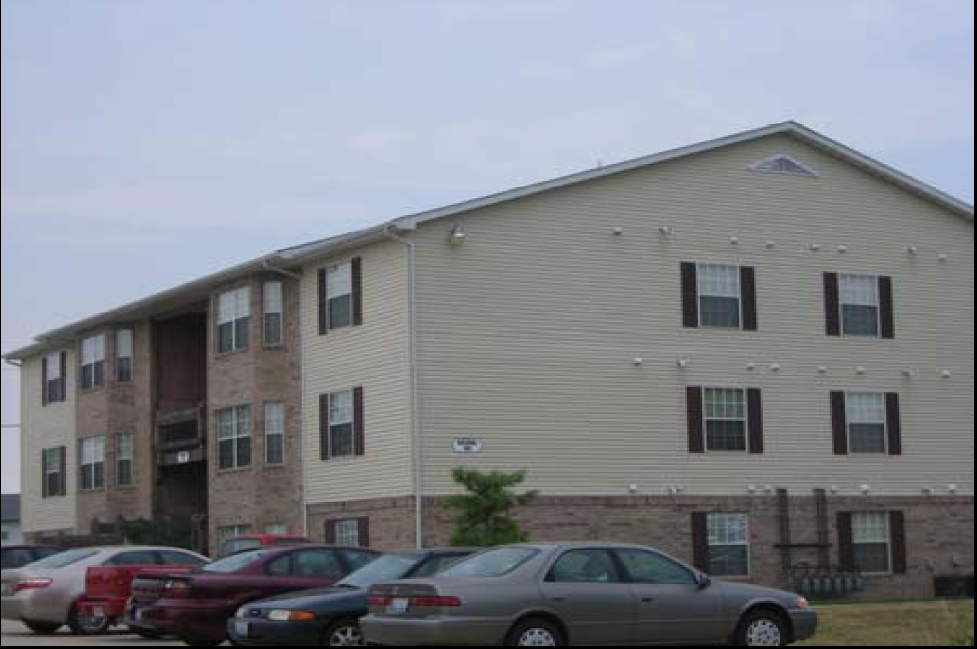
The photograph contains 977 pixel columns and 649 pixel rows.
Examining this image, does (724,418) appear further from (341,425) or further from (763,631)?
(763,631)

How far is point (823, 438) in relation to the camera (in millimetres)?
36594

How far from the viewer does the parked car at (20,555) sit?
2994 cm

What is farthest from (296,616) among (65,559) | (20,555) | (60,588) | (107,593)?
(20,555)

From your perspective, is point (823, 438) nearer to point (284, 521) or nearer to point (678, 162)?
point (678, 162)

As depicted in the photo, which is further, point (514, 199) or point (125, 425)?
point (125, 425)

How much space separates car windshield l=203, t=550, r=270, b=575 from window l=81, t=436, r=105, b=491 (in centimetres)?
2448

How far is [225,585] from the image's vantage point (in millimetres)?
20969

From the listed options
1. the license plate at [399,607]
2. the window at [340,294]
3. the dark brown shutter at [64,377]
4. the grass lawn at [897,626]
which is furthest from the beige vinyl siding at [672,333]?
the dark brown shutter at [64,377]

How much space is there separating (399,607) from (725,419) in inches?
760

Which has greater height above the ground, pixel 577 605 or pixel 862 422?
pixel 862 422

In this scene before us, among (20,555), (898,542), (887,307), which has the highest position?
(887,307)

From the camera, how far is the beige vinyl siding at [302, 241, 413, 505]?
3281cm

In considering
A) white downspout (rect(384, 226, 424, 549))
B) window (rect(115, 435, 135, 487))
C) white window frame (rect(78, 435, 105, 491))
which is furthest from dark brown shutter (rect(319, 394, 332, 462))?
white window frame (rect(78, 435, 105, 491))

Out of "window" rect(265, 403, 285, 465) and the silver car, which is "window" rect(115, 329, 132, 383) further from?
the silver car
